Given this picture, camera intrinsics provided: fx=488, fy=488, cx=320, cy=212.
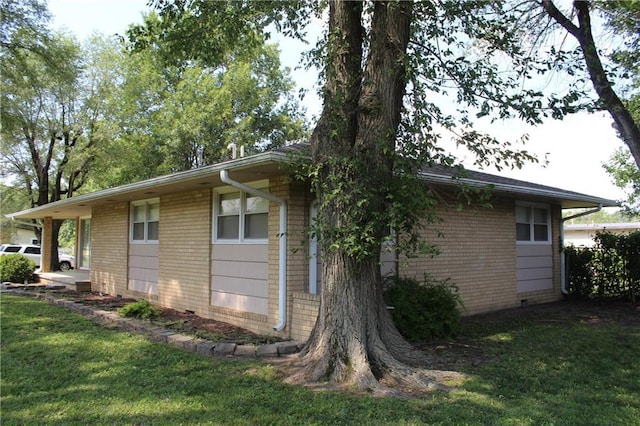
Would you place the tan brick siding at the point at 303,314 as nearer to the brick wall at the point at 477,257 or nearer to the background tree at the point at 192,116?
the brick wall at the point at 477,257

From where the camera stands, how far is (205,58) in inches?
339

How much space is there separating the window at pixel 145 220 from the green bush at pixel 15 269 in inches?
272

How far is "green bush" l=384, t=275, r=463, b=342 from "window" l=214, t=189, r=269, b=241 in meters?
2.46

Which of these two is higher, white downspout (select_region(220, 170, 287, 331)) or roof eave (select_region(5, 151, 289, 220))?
roof eave (select_region(5, 151, 289, 220))

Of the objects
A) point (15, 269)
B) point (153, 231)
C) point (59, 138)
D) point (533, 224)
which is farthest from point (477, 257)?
point (59, 138)

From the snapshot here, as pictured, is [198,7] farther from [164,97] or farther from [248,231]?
[164,97]

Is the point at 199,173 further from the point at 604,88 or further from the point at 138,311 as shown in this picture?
the point at 604,88

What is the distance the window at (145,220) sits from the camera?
39.6 ft

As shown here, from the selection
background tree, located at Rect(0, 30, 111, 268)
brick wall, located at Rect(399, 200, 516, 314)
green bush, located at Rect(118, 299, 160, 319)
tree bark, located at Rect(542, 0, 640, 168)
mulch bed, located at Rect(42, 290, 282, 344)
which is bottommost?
mulch bed, located at Rect(42, 290, 282, 344)

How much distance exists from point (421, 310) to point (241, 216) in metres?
3.59

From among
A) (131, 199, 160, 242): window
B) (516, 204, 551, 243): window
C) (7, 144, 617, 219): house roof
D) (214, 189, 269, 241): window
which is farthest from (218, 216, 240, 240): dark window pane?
(516, 204, 551, 243): window

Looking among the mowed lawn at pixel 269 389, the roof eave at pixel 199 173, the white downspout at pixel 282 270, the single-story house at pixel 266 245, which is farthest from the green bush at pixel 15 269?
the white downspout at pixel 282 270

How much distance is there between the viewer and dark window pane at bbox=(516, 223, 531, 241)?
12016 millimetres

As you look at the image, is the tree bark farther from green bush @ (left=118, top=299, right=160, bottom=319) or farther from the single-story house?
green bush @ (left=118, top=299, right=160, bottom=319)
